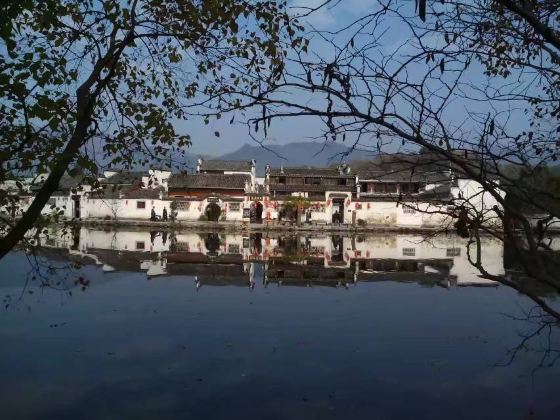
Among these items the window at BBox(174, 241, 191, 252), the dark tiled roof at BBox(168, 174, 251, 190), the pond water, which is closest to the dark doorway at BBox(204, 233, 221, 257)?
the window at BBox(174, 241, 191, 252)

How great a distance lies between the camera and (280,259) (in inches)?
894

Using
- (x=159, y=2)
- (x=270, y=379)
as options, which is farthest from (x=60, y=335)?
(x=159, y=2)

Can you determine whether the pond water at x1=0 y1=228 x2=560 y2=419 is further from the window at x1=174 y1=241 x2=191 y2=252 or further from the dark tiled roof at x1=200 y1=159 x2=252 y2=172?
the dark tiled roof at x1=200 y1=159 x2=252 y2=172

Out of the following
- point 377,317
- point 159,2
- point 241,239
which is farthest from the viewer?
point 241,239

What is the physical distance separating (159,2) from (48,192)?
6.42 ft

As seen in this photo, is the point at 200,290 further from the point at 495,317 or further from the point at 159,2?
the point at 159,2

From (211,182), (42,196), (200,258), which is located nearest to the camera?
(42,196)

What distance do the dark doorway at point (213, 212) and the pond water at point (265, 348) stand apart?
24870 mm

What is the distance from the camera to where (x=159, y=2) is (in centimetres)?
495

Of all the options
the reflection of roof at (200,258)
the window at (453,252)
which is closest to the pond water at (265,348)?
the reflection of roof at (200,258)

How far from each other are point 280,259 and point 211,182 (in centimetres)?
2315

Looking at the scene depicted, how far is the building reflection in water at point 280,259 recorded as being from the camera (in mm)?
17766

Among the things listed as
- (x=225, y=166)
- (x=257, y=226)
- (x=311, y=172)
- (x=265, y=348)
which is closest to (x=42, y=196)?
(x=265, y=348)

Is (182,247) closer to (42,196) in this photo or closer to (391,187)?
(42,196)
